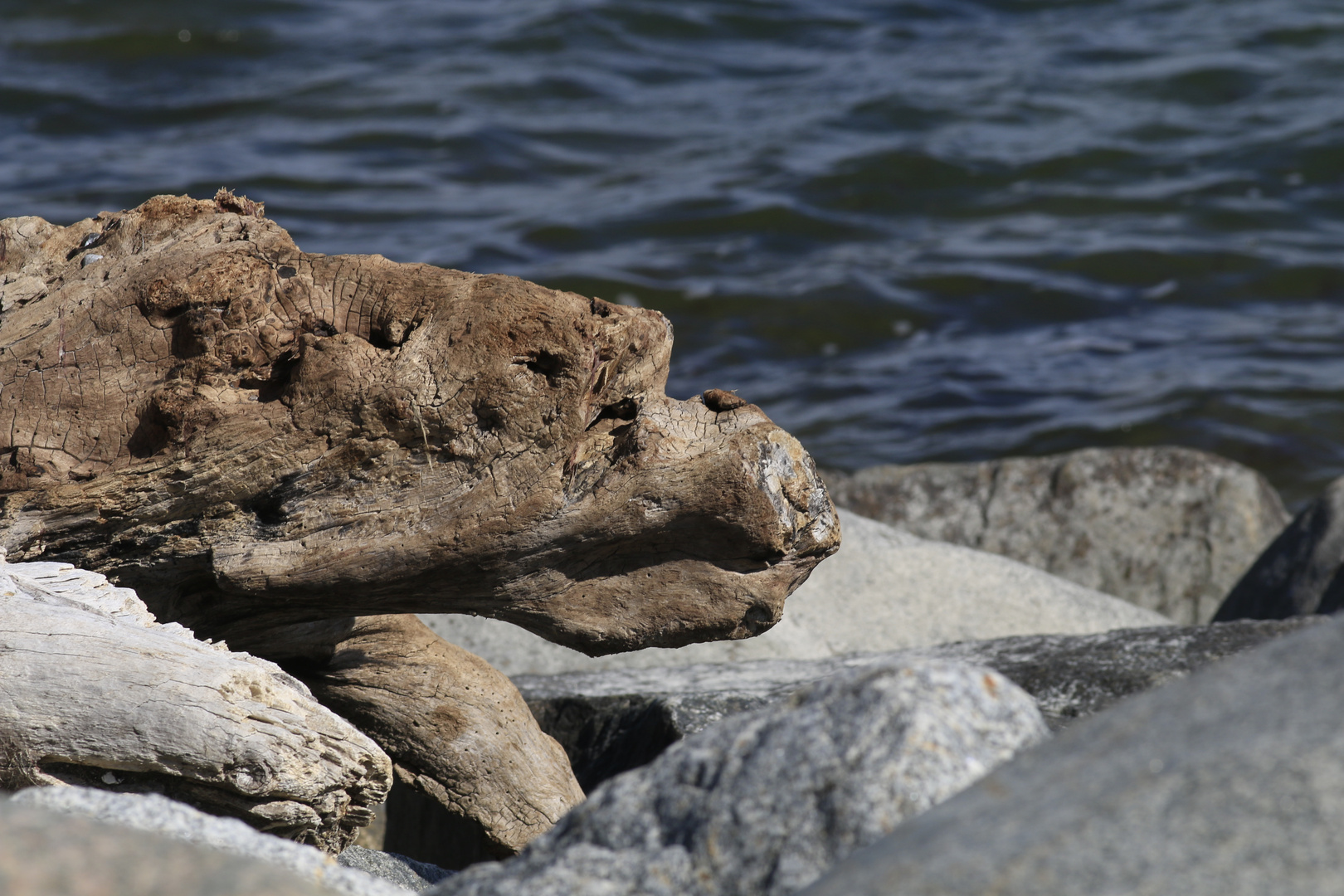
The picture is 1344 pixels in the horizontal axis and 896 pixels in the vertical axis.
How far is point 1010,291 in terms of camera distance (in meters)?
9.60

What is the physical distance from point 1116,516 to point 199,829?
5004 mm

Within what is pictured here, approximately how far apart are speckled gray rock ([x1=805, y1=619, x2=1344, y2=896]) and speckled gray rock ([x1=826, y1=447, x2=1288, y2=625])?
15.4 feet

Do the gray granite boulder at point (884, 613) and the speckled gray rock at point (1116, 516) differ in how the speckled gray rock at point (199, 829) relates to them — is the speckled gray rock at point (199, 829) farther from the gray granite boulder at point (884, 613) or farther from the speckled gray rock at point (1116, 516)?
the speckled gray rock at point (1116, 516)

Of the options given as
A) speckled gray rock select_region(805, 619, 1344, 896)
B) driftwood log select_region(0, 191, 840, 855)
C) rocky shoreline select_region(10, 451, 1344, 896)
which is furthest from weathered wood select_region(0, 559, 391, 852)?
speckled gray rock select_region(805, 619, 1344, 896)

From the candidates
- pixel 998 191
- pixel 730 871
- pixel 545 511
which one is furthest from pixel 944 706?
pixel 998 191

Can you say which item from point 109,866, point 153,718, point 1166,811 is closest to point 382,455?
point 153,718

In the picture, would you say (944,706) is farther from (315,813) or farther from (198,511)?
(198,511)

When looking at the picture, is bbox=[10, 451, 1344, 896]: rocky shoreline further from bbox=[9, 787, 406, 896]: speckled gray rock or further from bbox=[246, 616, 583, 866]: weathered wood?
bbox=[246, 616, 583, 866]: weathered wood

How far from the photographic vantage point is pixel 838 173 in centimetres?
1123

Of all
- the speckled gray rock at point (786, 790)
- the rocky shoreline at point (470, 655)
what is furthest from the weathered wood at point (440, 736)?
the speckled gray rock at point (786, 790)

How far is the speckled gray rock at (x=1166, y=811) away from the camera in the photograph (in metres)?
1.12

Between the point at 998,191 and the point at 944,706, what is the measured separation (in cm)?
1017

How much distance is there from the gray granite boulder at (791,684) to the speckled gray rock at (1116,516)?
7.03 feet

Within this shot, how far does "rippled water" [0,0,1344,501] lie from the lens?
28.3 feet
